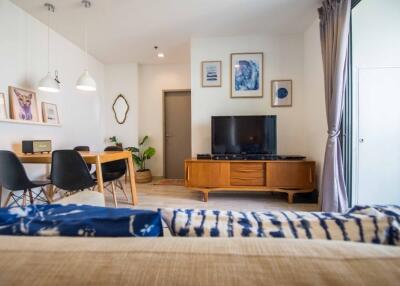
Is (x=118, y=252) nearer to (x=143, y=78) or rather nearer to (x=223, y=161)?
(x=223, y=161)

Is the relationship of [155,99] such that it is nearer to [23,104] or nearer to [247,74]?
[247,74]

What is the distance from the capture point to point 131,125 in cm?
469

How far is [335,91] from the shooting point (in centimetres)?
238

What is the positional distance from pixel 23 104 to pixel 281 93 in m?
3.71

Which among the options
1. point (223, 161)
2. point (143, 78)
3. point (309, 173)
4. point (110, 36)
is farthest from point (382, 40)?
point (143, 78)

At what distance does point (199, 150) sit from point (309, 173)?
1730 mm

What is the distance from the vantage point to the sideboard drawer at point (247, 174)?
312 cm

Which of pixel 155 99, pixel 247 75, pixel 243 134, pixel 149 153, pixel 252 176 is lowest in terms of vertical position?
pixel 252 176

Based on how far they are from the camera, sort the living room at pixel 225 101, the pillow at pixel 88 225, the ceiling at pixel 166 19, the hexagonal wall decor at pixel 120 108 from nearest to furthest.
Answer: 1. the pillow at pixel 88 225
2. the living room at pixel 225 101
3. the ceiling at pixel 166 19
4. the hexagonal wall decor at pixel 120 108

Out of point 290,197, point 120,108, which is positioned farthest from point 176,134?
point 290,197

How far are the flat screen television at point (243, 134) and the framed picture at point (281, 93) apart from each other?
1.37 ft

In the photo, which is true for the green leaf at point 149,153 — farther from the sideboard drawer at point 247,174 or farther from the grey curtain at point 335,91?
the grey curtain at point 335,91

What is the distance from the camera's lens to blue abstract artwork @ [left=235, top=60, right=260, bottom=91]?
3578 millimetres

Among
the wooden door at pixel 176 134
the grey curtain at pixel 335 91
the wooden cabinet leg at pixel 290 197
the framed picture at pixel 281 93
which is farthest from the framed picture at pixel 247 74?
the wooden cabinet leg at pixel 290 197
